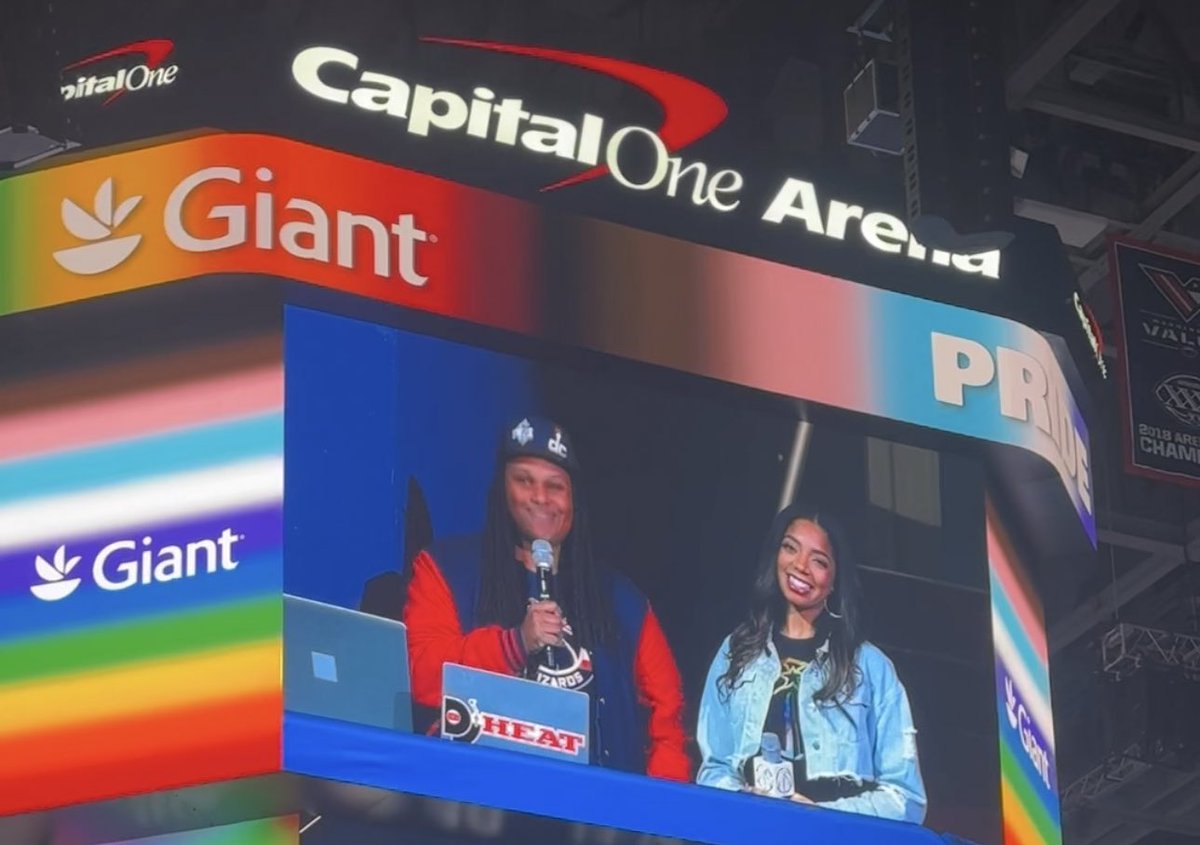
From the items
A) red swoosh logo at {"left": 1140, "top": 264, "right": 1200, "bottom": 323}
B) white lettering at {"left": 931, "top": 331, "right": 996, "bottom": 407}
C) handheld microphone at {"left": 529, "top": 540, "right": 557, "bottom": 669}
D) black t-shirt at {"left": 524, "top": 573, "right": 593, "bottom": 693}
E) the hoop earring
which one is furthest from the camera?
red swoosh logo at {"left": 1140, "top": 264, "right": 1200, "bottom": 323}

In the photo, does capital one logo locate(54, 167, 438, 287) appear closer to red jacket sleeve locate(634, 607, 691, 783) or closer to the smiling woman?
red jacket sleeve locate(634, 607, 691, 783)

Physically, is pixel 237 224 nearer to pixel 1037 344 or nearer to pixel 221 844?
pixel 221 844

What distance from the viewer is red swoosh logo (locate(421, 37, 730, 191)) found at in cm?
995

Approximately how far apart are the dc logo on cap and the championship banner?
4593 mm

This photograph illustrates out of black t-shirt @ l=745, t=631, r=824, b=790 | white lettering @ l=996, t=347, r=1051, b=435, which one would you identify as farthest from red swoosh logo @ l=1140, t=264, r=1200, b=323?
black t-shirt @ l=745, t=631, r=824, b=790

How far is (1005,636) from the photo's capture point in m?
9.70

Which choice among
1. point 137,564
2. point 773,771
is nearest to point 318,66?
point 137,564

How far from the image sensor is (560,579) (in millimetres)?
8570

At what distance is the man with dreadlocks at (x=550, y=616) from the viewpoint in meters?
8.28

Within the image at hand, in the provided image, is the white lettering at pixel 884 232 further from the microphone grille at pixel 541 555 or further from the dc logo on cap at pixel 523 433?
the microphone grille at pixel 541 555

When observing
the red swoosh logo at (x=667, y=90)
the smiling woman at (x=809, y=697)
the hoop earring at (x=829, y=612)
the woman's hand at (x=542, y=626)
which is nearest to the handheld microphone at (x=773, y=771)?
the smiling woman at (x=809, y=697)

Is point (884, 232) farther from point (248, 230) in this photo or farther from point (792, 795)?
point (248, 230)

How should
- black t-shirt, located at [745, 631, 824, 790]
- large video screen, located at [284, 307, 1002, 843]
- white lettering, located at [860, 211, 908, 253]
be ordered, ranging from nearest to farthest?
large video screen, located at [284, 307, 1002, 843], black t-shirt, located at [745, 631, 824, 790], white lettering, located at [860, 211, 908, 253]

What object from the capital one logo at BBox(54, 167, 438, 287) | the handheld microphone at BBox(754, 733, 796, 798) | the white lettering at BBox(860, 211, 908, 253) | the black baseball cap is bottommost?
the handheld microphone at BBox(754, 733, 796, 798)
